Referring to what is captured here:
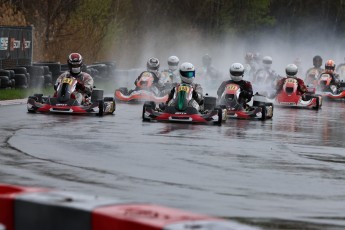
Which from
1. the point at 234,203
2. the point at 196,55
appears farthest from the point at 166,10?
the point at 234,203

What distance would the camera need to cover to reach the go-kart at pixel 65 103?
2241cm

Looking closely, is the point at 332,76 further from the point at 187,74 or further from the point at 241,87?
the point at 187,74

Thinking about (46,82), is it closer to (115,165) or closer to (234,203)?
(115,165)

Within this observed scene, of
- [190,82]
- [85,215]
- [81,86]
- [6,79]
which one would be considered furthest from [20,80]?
[85,215]

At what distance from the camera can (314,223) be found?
9219 millimetres

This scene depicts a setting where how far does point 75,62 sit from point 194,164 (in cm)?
1009

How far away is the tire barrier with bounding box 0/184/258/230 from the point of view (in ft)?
20.5

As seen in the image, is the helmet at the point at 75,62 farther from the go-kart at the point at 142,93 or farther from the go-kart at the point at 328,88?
the go-kart at the point at 328,88

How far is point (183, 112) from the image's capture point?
21.6 m

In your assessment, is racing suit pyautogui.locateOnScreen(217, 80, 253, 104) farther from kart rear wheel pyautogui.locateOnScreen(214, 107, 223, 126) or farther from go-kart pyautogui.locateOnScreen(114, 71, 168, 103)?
go-kart pyautogui.locateOnScreen(114, 71, 168, 103)

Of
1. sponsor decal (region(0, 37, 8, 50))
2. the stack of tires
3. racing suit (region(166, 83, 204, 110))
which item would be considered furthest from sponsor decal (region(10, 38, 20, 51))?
racing suit (region(166, 83, 204, 110))

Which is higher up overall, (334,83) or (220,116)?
(334,83)

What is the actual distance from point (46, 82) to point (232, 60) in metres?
40.1

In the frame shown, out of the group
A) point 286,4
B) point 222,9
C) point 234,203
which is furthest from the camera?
point 286,4
